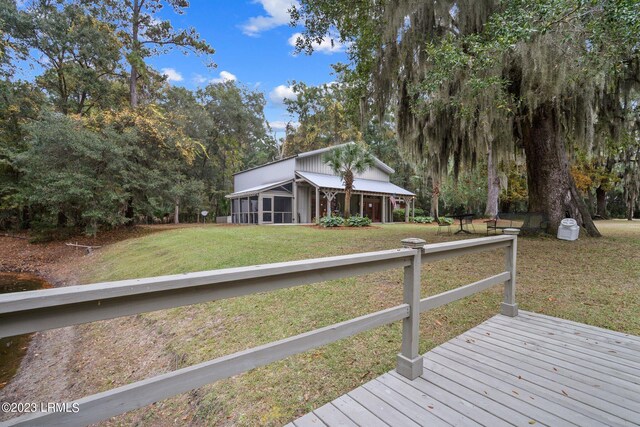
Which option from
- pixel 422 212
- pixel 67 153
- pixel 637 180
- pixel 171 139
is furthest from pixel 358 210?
pixel 637 180

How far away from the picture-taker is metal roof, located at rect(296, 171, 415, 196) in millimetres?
18219

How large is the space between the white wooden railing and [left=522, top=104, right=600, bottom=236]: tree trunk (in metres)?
8.18

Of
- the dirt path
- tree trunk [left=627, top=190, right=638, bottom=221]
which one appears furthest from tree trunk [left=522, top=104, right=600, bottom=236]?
tree trunk [left=627, top=190, right=638, bottom=221]

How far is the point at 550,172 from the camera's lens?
8039 millimetres

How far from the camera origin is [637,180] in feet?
69.1

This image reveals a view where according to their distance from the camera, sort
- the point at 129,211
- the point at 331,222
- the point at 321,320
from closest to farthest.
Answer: the point at 321,320 < the point at 331,222 < the point at 129,211

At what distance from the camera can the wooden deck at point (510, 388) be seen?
1.76m

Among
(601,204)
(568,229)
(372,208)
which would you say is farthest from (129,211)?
(601,204)

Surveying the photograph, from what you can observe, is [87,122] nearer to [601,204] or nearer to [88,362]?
[88,362]

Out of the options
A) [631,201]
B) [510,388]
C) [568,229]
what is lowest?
[510,388]

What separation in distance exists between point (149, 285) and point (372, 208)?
70.8 ft

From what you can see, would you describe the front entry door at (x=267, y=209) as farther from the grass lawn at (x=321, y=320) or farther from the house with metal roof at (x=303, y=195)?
the grass lawn at (x=321, y=320)

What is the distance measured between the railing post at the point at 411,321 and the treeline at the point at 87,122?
1338 centimetres

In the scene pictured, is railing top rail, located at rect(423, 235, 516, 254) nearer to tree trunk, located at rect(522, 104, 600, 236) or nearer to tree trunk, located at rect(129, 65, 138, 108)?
tree trunk, located at rect(522, 104, 600, 236)
